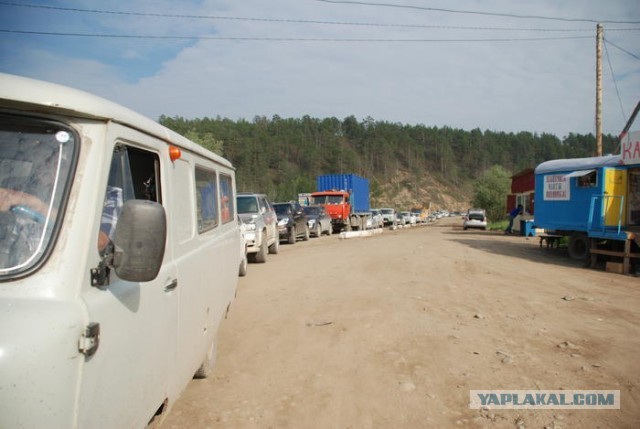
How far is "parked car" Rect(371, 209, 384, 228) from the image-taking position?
3584 cm

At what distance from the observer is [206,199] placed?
4.43 meters

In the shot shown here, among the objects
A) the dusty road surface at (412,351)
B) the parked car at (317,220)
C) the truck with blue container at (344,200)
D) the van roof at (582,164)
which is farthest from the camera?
the truck with blue container at (344,200)

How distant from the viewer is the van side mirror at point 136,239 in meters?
2.06

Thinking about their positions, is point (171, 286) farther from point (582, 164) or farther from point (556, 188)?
point (556, 188)

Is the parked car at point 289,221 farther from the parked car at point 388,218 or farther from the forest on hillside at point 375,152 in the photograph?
the forest on hillside at point 375,152

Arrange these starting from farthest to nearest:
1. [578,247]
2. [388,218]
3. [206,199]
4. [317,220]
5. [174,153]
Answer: [388,218] < [317,220] < [578,247] < [206,199] < [174,153]

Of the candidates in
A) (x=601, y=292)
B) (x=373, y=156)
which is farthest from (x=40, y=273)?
(x=373, y=156)

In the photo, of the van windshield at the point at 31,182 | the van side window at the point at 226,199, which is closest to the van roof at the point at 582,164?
the van side window at the point at 226,199

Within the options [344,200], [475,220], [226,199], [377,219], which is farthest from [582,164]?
[377,219]

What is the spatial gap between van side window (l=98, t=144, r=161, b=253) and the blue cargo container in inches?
1120

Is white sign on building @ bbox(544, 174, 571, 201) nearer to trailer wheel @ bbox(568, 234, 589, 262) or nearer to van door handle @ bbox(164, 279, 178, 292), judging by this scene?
trailer wheel @ bbox(568, 234, 589, 262)

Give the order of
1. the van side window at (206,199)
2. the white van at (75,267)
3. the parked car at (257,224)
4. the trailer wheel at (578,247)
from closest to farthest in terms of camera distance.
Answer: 1. the white van at (75,267)
2. the van side window at (206,199)
3. the parked car at (257,224)
4. the trailer wheel at (578,247)

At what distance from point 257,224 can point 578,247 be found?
32.3ft

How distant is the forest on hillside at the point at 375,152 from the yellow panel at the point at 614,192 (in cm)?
5686
